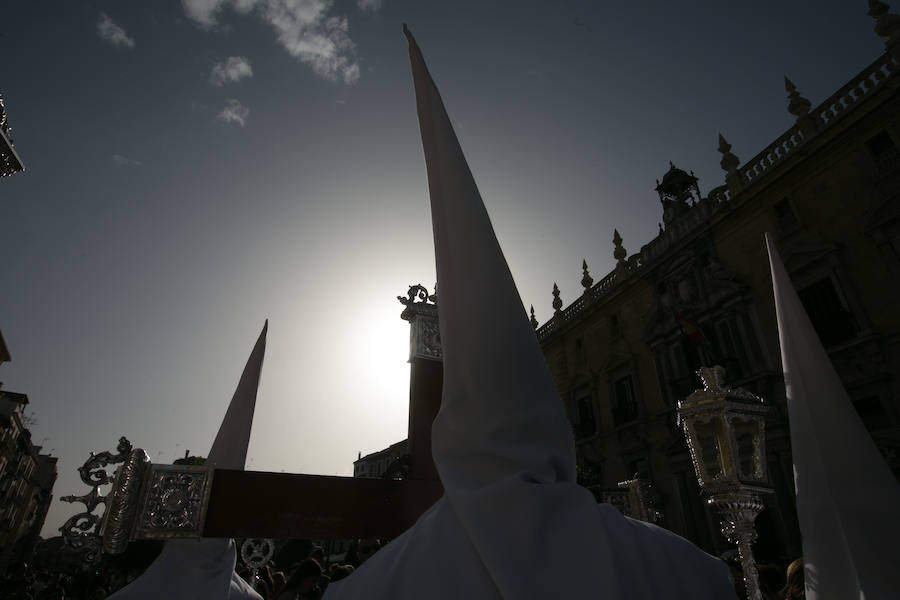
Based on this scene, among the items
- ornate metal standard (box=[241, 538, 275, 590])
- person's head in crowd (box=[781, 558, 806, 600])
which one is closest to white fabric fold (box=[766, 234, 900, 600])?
person's head in crowd (box=[781, 558, 806, 600])

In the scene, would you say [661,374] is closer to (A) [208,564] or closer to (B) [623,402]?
(B) [623,402]

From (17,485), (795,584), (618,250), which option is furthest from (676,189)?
(17,485)

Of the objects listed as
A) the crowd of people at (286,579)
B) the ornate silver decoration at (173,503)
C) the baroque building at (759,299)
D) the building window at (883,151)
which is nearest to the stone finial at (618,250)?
the baroque building at (759,299)

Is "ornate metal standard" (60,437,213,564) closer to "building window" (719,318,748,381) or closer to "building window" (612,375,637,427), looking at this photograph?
"building window" (719,318,748,381)

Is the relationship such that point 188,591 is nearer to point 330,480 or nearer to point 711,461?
point 330,480

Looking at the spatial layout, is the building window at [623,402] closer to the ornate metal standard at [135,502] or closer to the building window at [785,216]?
the building window at [785,216]

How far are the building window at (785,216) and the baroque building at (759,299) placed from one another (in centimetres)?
4

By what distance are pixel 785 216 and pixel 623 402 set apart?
718 cm

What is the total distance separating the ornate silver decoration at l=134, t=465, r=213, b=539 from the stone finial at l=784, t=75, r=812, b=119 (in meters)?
14.2

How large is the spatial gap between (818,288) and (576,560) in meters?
12.2

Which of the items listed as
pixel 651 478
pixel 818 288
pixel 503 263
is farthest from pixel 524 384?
pixel 651 478

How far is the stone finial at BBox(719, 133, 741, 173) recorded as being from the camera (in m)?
12.9

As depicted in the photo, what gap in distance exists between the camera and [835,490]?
102 inches

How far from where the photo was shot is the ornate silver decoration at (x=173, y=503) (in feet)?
8.28
